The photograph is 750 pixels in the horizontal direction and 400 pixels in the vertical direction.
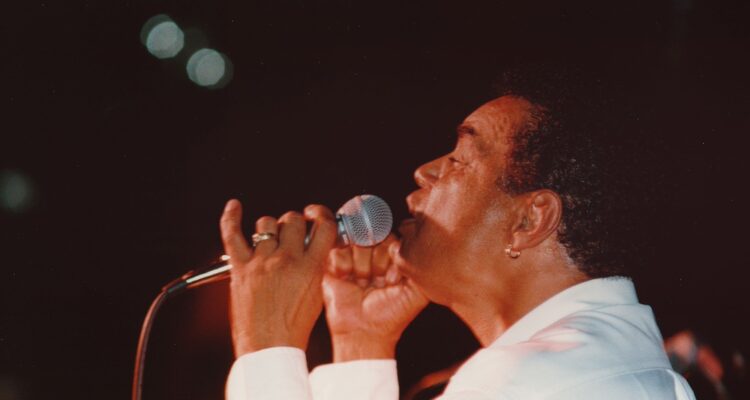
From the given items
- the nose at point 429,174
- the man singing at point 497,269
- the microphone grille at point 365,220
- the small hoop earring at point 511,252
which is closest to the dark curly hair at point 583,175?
the man singing at point 497,269

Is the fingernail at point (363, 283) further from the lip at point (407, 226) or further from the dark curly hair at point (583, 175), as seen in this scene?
the dark curly hair at point (583, 175)

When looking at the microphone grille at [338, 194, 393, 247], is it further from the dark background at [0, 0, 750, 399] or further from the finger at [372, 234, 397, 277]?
the dark background at [0, 0, 750, 399]

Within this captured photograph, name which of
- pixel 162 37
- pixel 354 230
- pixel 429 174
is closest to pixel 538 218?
pixel 429 174

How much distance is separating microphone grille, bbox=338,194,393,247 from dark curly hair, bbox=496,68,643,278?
1.08ft

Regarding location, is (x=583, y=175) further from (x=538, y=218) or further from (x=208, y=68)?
(x=208, y=68)

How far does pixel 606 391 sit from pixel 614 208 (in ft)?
2.05

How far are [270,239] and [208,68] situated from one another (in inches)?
80.0

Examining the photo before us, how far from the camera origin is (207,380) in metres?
3.32

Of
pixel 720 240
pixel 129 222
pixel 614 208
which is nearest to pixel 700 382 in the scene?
pixel 720 240

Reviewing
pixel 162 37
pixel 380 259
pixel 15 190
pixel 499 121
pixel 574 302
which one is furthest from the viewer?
pixel 162 37

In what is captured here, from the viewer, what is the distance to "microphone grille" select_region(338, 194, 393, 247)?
1676mm

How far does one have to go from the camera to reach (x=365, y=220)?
66.6 inches

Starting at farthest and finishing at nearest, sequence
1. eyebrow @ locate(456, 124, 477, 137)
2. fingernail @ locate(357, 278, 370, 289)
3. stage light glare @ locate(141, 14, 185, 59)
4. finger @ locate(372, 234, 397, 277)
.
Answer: stage light glare @ locate(141, 14, 185, 59)
fingernail @ locate(357, 278, 370, 289)
finger @ locate(372, 234, 397, 277)
eyebrow @ locate(456, 124, 477, 137)

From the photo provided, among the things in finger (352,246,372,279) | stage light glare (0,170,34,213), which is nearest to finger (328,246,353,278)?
finger (352,246,372,279)
